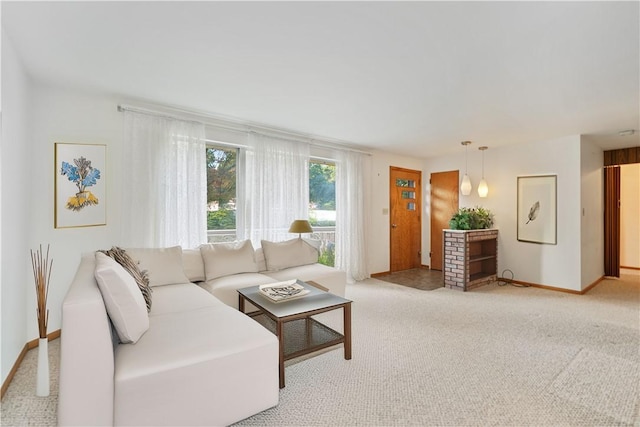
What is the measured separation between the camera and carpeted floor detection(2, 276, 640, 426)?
72.2 inches

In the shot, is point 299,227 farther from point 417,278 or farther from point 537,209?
point 537,209

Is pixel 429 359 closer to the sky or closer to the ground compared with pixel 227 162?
closer to the ground

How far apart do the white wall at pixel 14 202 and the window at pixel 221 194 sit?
173cm

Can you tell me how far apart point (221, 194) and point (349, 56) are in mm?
2538

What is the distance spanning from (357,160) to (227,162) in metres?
2.20

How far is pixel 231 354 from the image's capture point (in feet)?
5.59

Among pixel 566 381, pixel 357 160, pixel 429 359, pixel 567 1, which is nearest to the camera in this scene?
A: pixel 567 1

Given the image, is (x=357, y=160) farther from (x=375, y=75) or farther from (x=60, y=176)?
(x=60, y=176)

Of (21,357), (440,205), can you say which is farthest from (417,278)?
(21,357)

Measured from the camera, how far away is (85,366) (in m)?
1.43

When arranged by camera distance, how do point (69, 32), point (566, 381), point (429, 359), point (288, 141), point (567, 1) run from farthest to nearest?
point (288, 141) < point (429, 359) < point (566, 381) < point (69, 32) < point (567, 1)

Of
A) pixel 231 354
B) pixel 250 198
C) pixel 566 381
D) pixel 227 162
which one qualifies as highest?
pixel 227 162

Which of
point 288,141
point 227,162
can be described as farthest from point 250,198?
point 288,141

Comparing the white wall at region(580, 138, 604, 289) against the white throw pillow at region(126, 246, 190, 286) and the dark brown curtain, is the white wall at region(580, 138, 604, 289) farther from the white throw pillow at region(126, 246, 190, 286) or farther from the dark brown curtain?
the white throw pillow at region(126, 246, 190, 286)
